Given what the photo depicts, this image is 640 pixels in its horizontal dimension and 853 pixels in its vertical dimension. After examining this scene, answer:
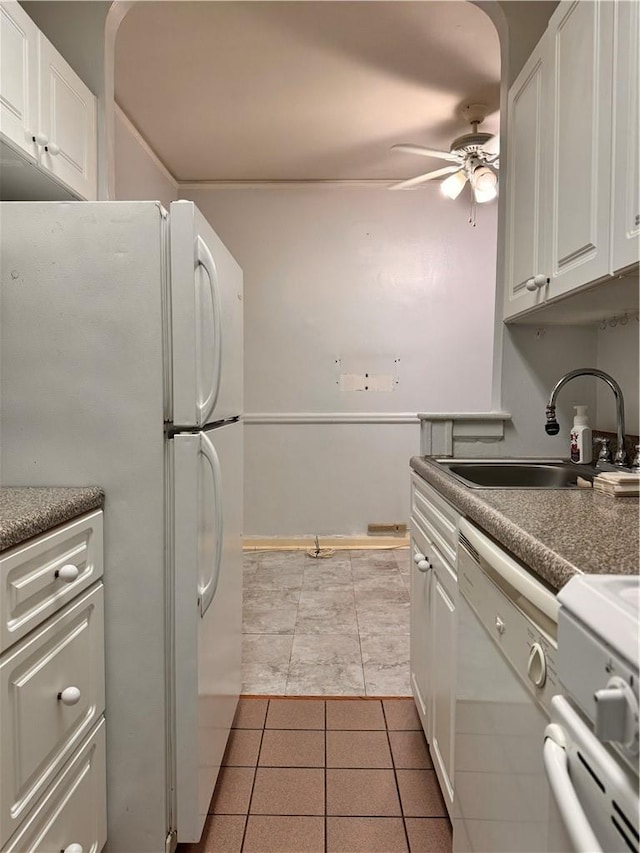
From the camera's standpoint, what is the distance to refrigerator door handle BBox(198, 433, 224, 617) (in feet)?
4.50

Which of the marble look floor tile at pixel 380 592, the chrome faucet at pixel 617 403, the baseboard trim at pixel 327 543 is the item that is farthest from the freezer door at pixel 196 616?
the baseboard trim at pixel 327 543

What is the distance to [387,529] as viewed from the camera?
430 cm

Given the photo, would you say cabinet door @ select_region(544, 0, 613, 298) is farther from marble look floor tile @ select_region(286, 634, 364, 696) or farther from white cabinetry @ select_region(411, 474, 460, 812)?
marble look floor tile @ select_region(286, 634, 364, 696)

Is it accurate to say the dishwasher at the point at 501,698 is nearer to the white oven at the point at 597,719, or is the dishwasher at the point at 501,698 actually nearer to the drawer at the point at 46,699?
the white oven at the point at 597,719

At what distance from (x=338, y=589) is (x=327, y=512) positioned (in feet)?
3.34

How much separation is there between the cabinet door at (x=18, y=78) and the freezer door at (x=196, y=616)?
1061 millimetres

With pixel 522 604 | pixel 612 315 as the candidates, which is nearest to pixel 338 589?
pixel 612 315

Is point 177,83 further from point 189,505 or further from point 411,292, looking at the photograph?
point 189,505

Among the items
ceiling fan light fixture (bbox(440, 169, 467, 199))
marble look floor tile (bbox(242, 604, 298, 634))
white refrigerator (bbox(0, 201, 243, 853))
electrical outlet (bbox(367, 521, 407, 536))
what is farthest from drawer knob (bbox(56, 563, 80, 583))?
electrical outlet (bbox(367, 521, 407, 536))

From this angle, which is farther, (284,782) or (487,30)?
(487,30)

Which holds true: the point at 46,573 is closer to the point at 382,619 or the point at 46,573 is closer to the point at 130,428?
the point at 130,428

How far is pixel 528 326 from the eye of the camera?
6.79ft

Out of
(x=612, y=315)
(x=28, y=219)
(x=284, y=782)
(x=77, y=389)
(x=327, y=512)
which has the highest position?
(x=28, y=219)

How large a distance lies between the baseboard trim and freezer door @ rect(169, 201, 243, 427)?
284 centimetres
